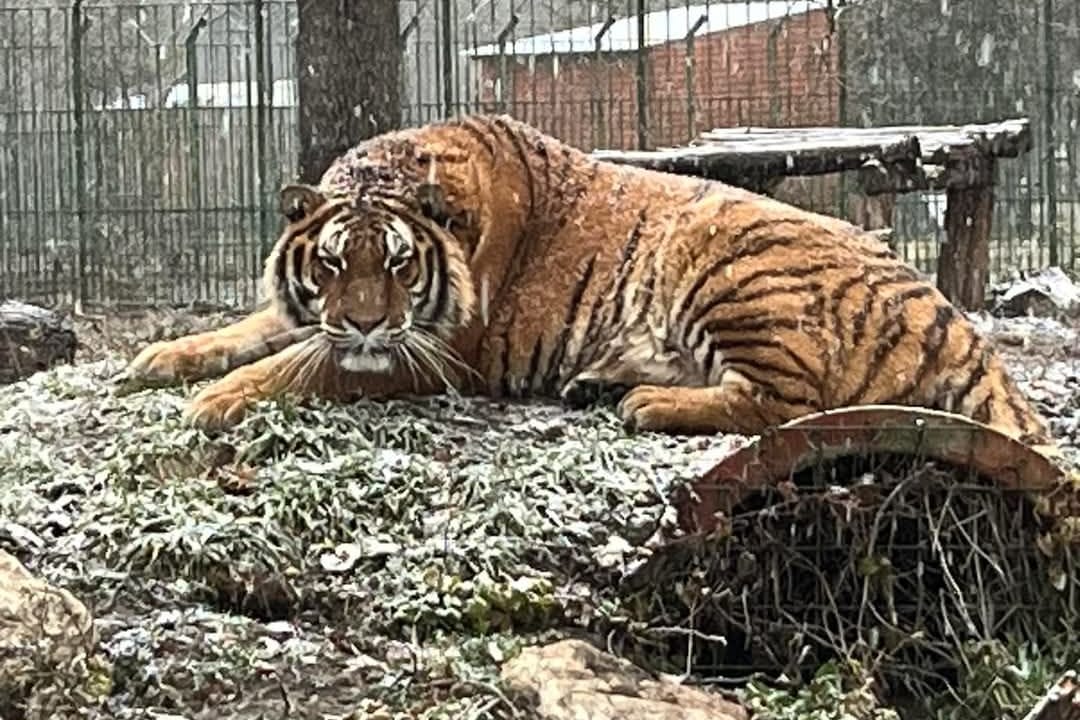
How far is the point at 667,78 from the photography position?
Answer: 1216cm

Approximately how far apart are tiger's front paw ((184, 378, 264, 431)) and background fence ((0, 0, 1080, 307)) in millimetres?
6937

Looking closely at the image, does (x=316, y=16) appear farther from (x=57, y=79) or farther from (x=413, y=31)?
(x=57, y=79)

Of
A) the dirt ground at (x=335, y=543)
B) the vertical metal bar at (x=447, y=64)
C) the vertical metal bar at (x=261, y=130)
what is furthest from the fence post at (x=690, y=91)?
the dirt ground at (x=335, y=543)

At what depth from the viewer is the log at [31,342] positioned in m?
8.30

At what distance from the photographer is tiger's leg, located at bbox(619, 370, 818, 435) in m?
4.87

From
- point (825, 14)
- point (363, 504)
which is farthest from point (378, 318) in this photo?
point (825, 14)

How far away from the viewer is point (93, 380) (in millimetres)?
6156

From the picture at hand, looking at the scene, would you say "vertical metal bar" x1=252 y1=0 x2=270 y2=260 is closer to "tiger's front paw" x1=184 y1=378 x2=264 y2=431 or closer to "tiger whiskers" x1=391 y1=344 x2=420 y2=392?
"tiger whiskers" x1=391 y1=344 x2=420 y2=392

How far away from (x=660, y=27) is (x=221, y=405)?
25.9 feet

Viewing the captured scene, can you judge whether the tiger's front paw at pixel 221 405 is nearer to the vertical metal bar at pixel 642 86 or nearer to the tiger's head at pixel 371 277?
the tiger's head at pixel 371 277

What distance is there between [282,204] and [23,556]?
4.61 ft

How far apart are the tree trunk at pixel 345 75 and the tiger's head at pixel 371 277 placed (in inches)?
113

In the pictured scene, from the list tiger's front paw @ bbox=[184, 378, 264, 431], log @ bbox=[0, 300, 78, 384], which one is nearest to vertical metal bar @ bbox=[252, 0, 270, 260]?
log @ bbox=[0, 300, 78, 384]

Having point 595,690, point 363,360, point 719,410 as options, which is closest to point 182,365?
point 363,360
